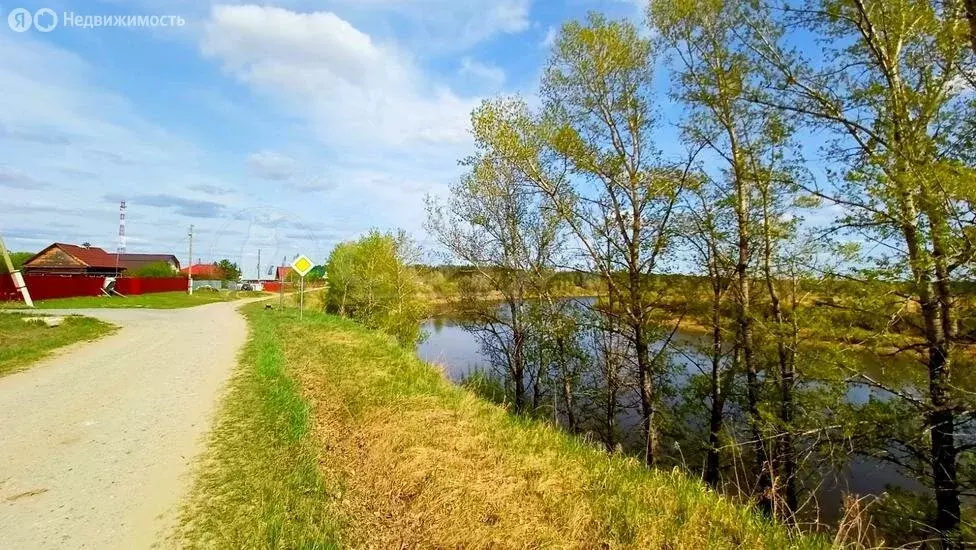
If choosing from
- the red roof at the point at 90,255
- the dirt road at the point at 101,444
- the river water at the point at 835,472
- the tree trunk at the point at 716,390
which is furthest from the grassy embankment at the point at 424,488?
the red roof at the point at 90,255

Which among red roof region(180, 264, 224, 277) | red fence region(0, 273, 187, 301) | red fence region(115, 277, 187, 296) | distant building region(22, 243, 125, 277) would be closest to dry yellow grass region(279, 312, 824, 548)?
red fence region(0, 273, 187, 301)

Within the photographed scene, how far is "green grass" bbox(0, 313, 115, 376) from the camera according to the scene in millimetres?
9188

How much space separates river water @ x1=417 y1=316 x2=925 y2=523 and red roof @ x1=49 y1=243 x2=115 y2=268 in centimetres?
4910

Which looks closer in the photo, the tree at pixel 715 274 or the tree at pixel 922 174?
the tree at pixel 922 174

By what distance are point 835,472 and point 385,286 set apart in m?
24.6

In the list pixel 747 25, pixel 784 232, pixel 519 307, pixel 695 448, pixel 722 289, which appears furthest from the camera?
pixel 519 307

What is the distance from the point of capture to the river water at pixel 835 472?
11.4 metres

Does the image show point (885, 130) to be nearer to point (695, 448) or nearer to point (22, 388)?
point (695, 448)

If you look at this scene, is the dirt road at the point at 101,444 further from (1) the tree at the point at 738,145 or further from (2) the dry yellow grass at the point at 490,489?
(1) the tree at the point at 738,145

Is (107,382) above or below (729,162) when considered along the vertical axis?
below

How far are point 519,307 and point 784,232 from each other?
406 inches

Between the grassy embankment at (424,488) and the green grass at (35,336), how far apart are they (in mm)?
6143

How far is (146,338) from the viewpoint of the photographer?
13.0m

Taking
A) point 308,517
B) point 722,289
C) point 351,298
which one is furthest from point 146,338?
point 351,298
